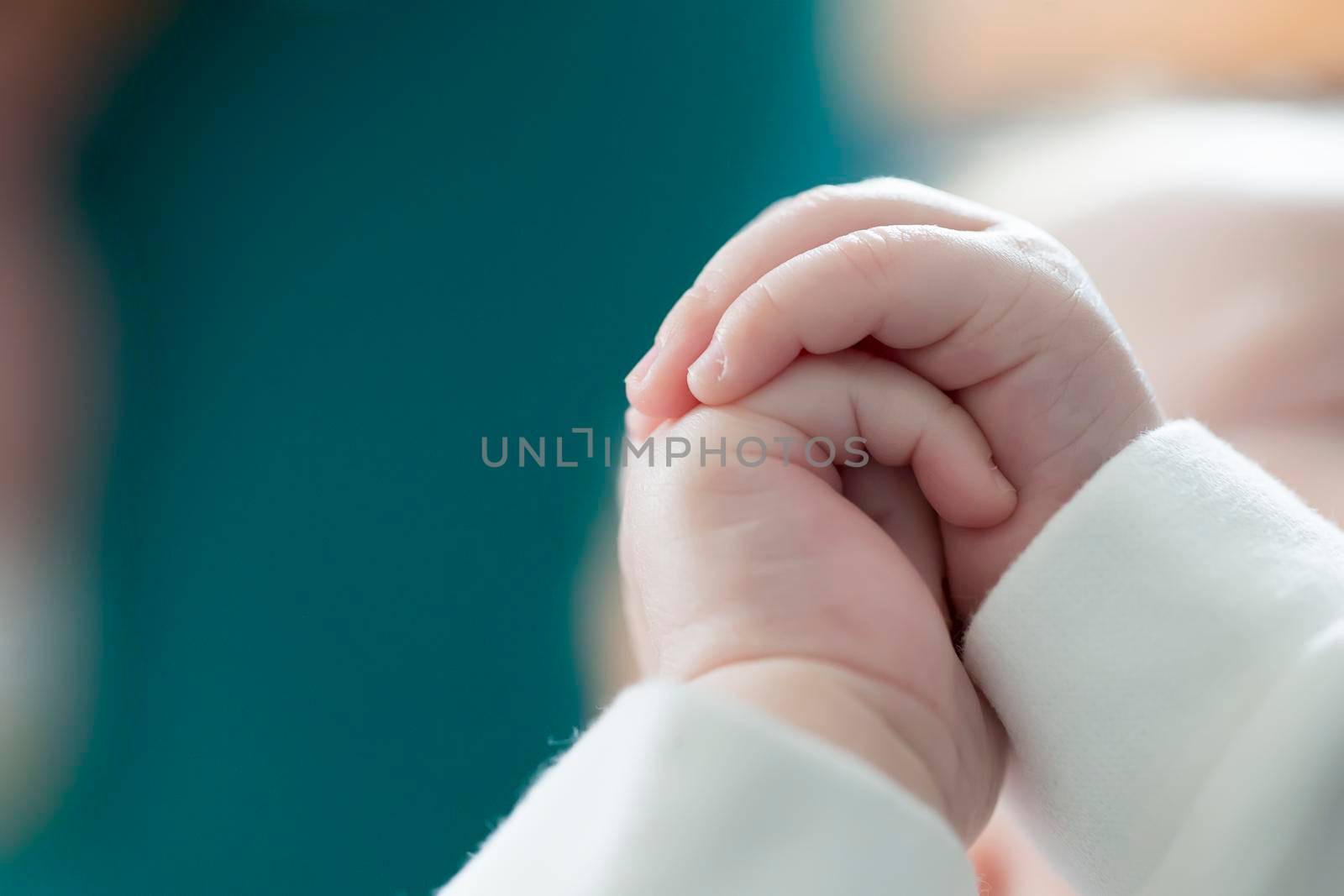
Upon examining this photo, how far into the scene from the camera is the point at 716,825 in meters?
0.34

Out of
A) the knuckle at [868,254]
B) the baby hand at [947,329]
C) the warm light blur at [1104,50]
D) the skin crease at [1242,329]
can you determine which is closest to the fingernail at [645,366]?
the baby hand at [947,329]

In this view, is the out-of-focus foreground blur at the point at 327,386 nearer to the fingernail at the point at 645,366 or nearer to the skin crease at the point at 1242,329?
the skin crease at the point at 1242,329

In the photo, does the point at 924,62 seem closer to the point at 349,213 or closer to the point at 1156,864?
the point at 349,213

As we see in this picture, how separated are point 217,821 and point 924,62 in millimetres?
894

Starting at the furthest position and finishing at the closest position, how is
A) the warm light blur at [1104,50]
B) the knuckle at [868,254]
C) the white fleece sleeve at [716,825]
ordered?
1. the warm light blur at [1104,50]
2. the knuckle at [868,254]
3. the white fleece sleeve at [716,825]

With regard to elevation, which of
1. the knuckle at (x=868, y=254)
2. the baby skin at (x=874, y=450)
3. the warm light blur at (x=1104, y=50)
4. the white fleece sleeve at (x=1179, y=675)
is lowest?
the white fleece sleeve at (x=1179, y=675)

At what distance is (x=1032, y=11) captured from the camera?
39.6 inches

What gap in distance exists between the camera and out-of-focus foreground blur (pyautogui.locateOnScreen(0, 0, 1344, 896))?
25.8 inches

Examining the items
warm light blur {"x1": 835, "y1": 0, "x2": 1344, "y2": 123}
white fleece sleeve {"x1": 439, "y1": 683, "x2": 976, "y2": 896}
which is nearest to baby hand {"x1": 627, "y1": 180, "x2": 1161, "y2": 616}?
white fleece sleeve {"x1": 439, "y1": 683, "x2": 976, "y2": 896}

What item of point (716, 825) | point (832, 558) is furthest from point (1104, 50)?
point (716, 825)

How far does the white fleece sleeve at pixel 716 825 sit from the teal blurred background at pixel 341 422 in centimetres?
36

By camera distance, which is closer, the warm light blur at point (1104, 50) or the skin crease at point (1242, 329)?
the skin crease at point (1242, 329)

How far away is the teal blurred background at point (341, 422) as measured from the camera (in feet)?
2.17

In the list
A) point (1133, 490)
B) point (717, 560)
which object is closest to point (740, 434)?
point (717, 560)
